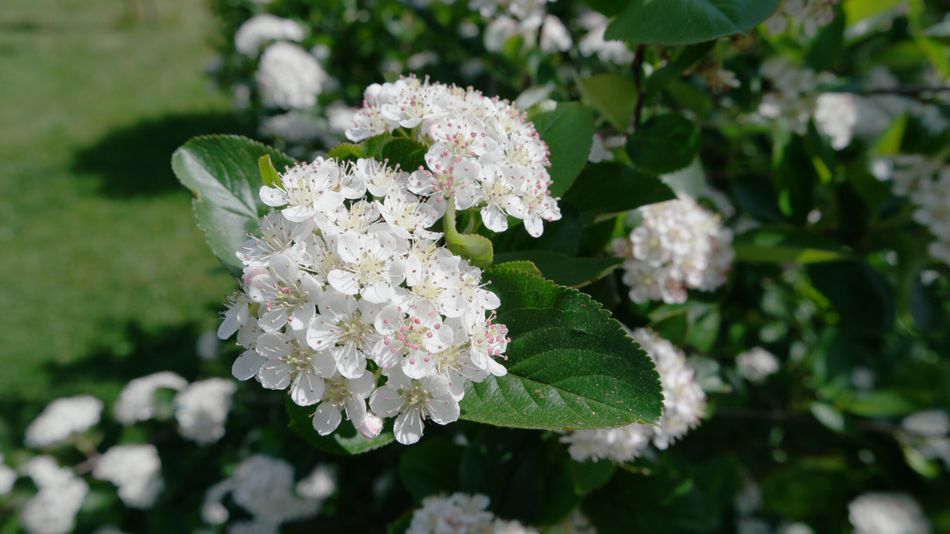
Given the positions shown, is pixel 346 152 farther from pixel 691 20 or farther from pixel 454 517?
pixel 454 517

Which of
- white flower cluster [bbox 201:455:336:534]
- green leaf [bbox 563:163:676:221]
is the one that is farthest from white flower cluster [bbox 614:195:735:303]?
white flower cluster [bbox 201:455:336:534]

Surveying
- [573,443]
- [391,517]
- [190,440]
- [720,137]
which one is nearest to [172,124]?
[190,440]

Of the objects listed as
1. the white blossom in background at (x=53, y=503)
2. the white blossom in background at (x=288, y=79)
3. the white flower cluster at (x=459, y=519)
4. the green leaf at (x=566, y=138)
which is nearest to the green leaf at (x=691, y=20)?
the green leaf at (x=566, y=138)

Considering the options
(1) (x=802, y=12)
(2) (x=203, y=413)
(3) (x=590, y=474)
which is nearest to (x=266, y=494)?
(2) (x=203, y=413)

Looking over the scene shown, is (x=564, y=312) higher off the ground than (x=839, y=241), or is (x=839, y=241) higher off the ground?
(x=564, y=312)

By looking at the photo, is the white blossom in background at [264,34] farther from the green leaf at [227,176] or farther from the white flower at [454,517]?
the white flower at [454,517]

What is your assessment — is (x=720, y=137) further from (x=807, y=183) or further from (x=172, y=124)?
(x=172, y=124)

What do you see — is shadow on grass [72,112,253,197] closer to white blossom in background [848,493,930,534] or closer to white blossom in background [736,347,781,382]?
white blossom in background [736,347,781,382]
